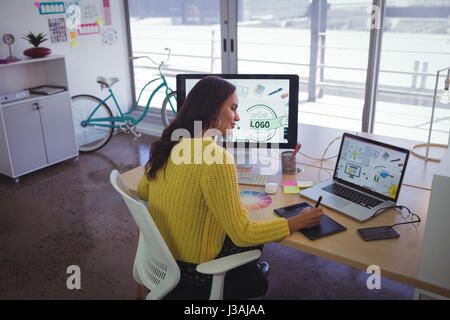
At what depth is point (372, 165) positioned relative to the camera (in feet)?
6.10

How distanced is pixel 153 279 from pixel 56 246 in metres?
1.51

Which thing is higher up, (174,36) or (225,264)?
(174,36)

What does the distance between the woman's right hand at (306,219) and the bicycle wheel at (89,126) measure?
137 inches

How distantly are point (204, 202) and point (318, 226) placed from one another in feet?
1.53

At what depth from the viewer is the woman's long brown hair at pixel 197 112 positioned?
1.64 metres

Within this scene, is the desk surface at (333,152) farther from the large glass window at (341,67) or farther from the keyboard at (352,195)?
the large glass window at (341,67)

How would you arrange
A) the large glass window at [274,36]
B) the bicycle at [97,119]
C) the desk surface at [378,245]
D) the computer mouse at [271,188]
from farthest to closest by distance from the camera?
the bicycle at [97,119], the large glass window at [274,36], the computer mouse at [271,188], the desk surface at [378,245]

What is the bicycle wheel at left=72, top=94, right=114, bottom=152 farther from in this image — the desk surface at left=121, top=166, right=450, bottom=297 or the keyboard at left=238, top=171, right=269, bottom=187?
the desk surface at left=121, top=166, right=450, bottom=297

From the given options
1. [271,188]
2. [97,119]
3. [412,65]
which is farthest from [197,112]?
[412,65]

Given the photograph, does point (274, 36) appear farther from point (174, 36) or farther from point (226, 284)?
point (226, 284)

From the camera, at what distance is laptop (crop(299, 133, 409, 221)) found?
1.76m

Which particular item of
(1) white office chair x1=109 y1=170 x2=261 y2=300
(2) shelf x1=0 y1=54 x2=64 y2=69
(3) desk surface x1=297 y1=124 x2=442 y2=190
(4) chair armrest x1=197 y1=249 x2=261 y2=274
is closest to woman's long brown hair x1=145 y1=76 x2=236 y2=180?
(1) white office chair x1=109 y1=170 x2=261 y2=300

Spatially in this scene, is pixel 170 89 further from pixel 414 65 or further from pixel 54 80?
pixel 414 65

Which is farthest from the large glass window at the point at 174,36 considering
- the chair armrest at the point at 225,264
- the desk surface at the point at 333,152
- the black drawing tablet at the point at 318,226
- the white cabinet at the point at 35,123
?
the chair armrest at the point at 225,264
